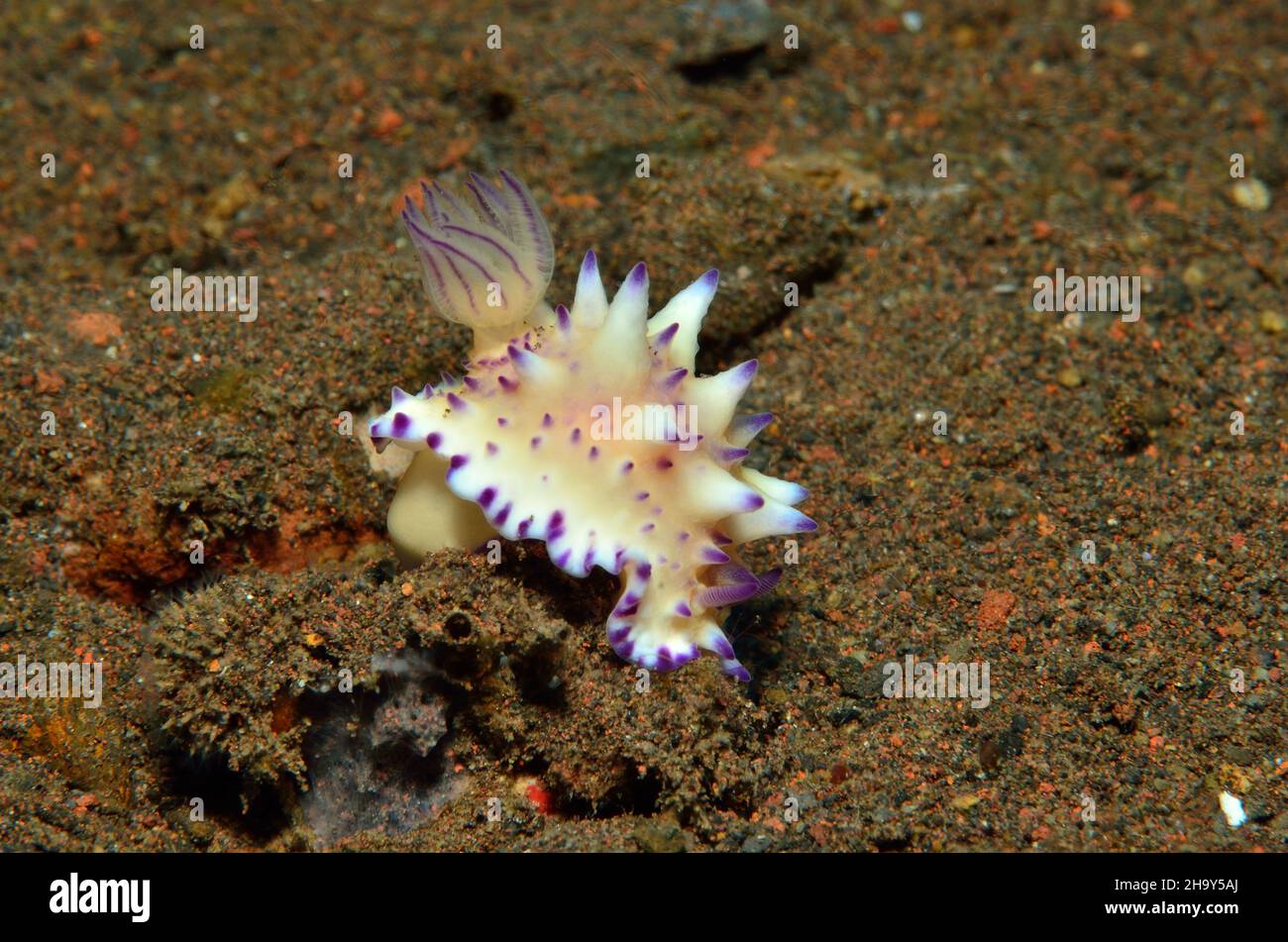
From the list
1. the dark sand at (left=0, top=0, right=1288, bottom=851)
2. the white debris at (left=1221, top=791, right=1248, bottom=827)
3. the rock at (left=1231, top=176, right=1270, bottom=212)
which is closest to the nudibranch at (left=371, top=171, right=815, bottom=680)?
Answer: the dark sand at (left=0, top=0, right=1288, bottom=851)

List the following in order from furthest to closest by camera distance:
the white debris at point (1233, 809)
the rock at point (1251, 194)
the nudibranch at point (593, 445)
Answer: the rock at point (1251, 194), the white debris at point (1233, 809), the nudibranch at point (593, 445)

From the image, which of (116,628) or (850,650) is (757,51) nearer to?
(850,650)

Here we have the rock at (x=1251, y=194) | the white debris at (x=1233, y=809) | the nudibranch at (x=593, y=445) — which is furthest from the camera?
the rock at (x=1251, y=194)

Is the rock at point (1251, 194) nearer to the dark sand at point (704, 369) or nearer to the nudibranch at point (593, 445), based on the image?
the dark sand at point (704, 369)

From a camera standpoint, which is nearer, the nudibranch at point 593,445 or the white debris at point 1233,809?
the nudibranch at point 593,445

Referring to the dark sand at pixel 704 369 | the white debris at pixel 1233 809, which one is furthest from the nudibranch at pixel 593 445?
the white debris at pixel 1233 809

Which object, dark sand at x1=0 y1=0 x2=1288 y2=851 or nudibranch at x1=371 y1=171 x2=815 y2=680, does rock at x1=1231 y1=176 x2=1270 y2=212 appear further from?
nudibranch at x1=371 y1=171 x2=815 y2=680
